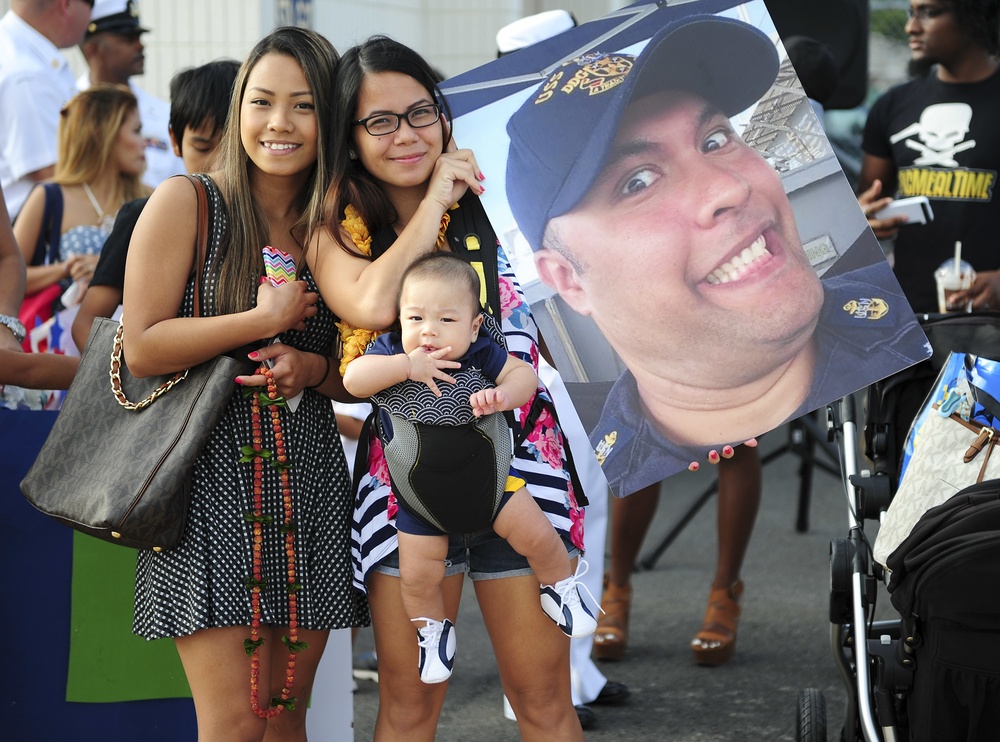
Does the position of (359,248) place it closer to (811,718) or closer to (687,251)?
(687,251)

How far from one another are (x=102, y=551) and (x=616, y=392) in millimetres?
1484

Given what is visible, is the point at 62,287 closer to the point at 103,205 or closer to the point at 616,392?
the point at 103,205

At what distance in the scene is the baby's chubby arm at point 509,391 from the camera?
245 centimetres

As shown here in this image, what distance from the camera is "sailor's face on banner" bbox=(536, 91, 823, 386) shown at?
2662 millimetres

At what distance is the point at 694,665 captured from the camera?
4.59m

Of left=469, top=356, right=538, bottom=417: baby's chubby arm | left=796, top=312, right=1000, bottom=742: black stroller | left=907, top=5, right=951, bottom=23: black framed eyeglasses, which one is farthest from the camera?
left=907, top=5, right=951, bottom=23: black framed eyeglasses

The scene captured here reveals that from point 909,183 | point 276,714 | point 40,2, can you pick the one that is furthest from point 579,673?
point 40,2

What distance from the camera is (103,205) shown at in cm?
454

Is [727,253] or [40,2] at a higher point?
[40,2]

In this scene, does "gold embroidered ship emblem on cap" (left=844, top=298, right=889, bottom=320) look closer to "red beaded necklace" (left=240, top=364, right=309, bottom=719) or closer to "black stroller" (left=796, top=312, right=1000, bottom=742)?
"black stroller" (left=796, top=312, right=1000, bottom=742)

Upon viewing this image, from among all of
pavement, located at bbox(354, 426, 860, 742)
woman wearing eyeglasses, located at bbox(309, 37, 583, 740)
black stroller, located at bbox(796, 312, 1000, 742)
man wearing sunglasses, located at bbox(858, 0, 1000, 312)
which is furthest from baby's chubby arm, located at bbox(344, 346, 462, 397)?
man wearing sunglasses, located at bbox(858, 0, 1000, 312)

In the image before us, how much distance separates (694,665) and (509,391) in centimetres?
244

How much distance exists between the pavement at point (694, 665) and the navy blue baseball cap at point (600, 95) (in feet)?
5.73

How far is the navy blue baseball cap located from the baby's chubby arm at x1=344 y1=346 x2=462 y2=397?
1.25 feet
